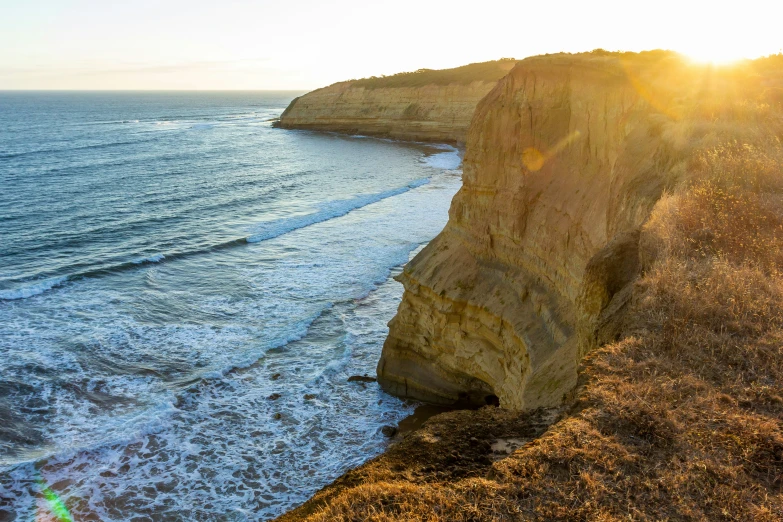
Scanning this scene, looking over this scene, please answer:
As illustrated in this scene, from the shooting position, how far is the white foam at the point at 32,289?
69.1ft

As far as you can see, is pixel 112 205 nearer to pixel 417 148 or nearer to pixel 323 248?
pixel 323 248

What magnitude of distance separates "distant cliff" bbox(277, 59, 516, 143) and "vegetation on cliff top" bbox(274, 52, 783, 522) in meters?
59.8

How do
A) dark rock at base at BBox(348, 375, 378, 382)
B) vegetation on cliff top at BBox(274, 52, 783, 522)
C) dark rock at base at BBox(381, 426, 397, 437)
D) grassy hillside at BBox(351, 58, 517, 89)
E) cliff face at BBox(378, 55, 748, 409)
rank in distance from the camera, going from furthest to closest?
grassy hillside at BBox(351, 58, 517, 89) < dark rock at base at BBox(348, 375, 378, 382) < dark rock at base at BBox(381, 426, 397, 437) < cliff face at BBox(378, 55, 748, 409) < vegetation on cliff top at BBox(274, 52, 783, 522)

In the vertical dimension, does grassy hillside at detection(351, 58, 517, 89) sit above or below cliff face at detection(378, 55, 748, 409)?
above

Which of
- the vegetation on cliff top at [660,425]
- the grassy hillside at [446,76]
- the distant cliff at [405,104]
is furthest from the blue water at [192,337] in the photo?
the grassy hillside at [446,76]

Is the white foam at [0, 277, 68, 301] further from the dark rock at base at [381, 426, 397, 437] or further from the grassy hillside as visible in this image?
the grassy hillside

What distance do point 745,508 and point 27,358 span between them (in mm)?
17977

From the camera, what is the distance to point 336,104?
88.5 m

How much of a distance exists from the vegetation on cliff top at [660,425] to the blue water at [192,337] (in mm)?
6177

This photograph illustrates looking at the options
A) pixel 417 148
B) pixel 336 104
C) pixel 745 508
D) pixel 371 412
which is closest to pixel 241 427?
pixel 371 412

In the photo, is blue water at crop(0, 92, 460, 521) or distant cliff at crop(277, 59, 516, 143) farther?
distant cliff at crop(277, 59, 516, 143)

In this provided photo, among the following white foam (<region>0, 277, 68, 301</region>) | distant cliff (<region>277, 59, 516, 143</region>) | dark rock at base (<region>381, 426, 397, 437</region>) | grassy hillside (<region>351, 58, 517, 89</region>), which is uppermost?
grassy hillside (<region>351, 58, 517, 89</region>)

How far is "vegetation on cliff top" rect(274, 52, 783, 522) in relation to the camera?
4.26m

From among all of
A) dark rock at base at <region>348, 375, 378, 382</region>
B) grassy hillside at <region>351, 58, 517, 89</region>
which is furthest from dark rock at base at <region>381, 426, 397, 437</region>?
grassy hillside at <region>351, 58, 517, 89</region>
